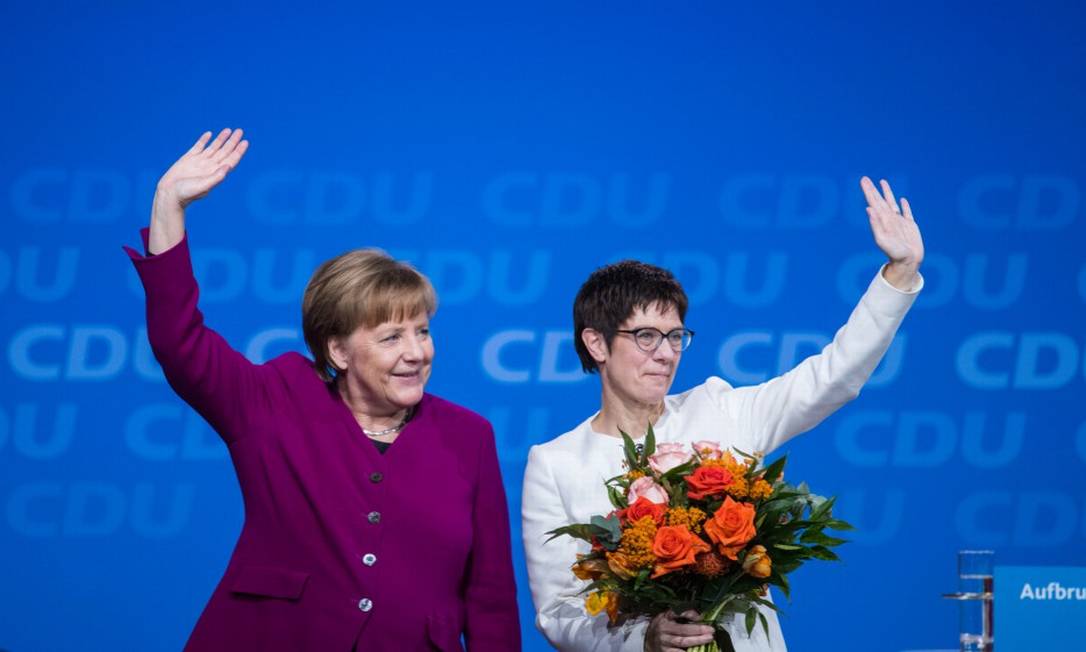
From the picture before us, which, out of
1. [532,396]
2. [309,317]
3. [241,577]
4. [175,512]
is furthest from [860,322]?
[175,512]

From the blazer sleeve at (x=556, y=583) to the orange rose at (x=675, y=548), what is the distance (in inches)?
13.0

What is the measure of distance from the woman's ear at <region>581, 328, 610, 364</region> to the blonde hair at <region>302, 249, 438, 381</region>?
51 centimetres

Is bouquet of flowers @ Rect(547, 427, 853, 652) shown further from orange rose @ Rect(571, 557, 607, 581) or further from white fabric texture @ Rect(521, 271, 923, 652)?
white fabric texture @ Rect(521, 271, 923, 652)

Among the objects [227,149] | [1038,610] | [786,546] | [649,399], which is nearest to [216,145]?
[227,149]

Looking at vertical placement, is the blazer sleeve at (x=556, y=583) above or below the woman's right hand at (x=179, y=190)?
below

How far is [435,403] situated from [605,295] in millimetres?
496

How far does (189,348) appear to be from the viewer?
242cm

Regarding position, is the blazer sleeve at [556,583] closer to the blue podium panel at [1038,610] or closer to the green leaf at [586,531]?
the green leaf at [586,531]

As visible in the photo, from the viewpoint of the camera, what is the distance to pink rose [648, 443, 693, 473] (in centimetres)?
262

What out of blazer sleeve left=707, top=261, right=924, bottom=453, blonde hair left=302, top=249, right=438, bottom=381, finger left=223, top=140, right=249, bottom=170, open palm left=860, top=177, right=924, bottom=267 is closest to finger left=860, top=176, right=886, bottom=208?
open palm left=860, top=177, right=924, bottom=267

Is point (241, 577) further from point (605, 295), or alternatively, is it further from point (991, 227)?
point (991, 227)

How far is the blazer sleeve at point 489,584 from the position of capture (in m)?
2.70

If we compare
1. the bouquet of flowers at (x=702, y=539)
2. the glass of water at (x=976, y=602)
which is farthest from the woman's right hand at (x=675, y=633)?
the glass of water at (x=976, y=602)

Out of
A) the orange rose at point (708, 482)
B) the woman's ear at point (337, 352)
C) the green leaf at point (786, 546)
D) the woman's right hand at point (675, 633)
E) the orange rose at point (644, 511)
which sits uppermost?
the woman's ear at point (337, 352)
